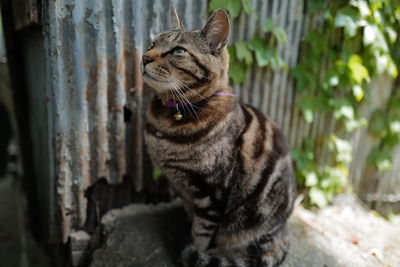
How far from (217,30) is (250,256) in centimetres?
135

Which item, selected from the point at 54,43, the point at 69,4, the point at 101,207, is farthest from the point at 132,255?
the point at 69,4

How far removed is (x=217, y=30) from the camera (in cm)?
159

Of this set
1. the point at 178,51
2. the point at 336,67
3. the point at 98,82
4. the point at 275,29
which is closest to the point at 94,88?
the point at 98,82

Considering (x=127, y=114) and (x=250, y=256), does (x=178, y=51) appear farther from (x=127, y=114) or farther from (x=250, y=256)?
(x=250, y=256)

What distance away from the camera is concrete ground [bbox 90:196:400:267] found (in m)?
A: 1.92

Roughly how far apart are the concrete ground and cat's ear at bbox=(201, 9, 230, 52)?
1258 mm

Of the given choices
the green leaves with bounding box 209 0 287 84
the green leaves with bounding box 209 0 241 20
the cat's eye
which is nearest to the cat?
the cat's eye

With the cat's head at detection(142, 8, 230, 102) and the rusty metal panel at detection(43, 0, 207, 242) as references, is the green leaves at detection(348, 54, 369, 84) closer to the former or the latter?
the rusty metal panel at detection(43, 0, 207, 242)

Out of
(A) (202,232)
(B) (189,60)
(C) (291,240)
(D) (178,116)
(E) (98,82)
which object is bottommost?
(C) (291,240)

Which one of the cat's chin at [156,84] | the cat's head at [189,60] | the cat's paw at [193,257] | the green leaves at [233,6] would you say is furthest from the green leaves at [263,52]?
the cat's paw at [193,257]

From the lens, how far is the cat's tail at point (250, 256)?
178 cm

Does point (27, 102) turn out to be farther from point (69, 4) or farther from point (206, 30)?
point (206, 30)

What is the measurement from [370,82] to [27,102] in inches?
128

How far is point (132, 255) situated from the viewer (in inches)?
75.0
